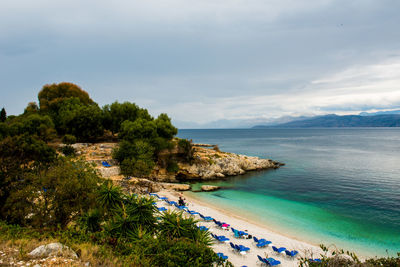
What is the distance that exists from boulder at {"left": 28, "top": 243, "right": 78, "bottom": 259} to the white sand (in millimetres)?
9536

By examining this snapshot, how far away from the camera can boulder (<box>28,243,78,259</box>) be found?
27.3 feet

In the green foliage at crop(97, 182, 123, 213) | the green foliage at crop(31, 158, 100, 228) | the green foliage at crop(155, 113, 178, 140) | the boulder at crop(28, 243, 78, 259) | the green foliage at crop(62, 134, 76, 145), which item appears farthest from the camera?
the green foliage at crop(155, 113, 178, 140)

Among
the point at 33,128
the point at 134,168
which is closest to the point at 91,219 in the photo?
the point at 134,168

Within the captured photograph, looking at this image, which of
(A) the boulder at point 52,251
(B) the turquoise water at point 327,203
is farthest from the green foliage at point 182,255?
(B) the turquoise water at point 327,203

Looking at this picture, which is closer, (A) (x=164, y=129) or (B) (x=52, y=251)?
(B) (x=52, y=251)

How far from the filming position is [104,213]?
1424 centimetres

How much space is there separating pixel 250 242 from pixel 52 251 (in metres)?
15.5

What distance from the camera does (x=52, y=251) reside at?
854 centimetres

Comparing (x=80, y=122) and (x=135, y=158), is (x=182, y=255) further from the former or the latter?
(x=80, y=122)

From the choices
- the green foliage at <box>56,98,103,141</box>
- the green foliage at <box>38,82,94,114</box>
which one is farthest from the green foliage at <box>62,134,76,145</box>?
the green foliage at <box>38,82,94,114</box>

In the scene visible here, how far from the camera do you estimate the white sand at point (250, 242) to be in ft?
54.2

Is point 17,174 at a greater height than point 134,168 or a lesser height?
greater

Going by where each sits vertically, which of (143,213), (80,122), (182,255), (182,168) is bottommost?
(182,168)

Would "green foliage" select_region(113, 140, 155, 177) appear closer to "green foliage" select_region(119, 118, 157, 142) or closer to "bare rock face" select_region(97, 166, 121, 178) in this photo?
"bare rock face" select_region(97, 166, 121, 178)
